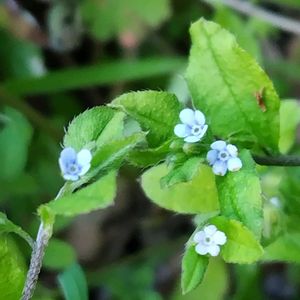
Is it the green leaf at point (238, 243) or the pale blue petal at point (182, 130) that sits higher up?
the pale blue petal at point (182, 130)

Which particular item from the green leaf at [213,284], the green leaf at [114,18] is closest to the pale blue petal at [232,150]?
the green leaf at [213,284]

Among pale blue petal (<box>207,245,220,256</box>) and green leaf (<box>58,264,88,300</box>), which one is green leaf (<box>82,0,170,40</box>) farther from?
pale blue petal (<box>207,245,220,256</box>)

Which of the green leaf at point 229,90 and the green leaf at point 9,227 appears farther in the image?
the green leaf at point 229,90

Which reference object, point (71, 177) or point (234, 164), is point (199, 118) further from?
point (71, 177)

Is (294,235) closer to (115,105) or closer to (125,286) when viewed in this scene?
(115,105)

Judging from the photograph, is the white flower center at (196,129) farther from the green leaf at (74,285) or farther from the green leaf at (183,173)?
the green leaf at (74,285)

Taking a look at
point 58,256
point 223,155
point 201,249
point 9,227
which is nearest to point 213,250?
point 201,249

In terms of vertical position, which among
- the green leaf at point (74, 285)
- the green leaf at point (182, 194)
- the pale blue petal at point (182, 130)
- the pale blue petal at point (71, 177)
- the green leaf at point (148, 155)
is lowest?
the green leaf at point (74, 285)
